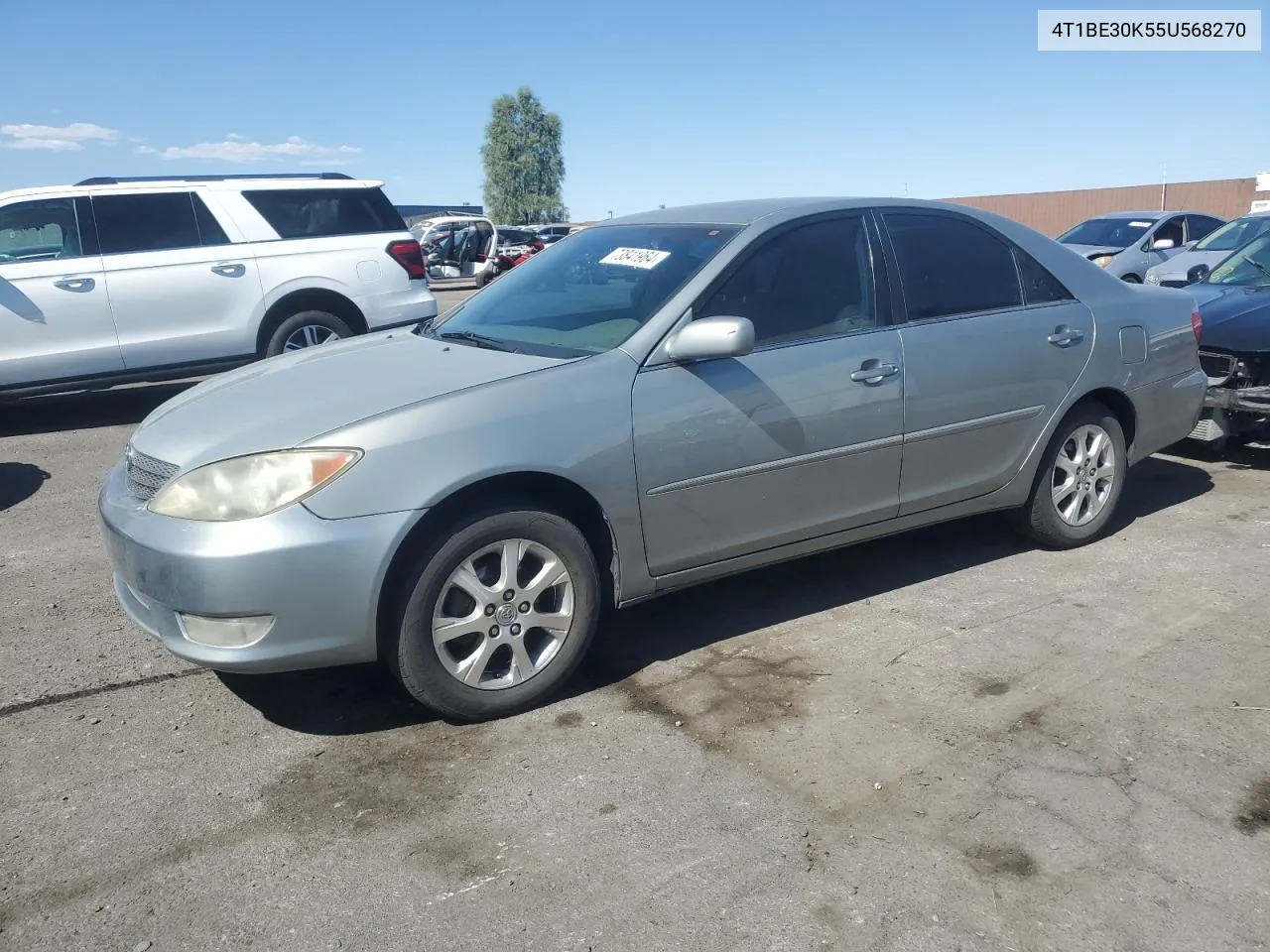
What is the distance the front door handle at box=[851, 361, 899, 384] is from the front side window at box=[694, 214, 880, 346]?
0.16 metres

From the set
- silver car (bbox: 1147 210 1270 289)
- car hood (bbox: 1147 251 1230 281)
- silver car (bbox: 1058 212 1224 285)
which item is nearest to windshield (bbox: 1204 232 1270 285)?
silver car (bbox: 1147 210 1270 289)

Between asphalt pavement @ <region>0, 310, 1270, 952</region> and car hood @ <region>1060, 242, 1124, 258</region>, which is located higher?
car hood @ <region>1060, 242, 1124, 258</region>

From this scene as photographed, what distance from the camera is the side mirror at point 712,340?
3.60 metres

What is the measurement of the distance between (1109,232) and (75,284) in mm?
13403

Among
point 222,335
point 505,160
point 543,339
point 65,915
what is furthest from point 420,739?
point 505,160

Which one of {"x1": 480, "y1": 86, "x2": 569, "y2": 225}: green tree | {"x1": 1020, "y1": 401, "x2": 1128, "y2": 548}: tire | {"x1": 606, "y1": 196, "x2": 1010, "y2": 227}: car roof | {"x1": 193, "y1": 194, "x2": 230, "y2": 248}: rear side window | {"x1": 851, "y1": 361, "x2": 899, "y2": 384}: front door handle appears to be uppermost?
{"x1": 480, "y1": 86, "x2": 569, "y2": 225}: green tree

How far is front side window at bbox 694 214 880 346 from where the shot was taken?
3.94 m

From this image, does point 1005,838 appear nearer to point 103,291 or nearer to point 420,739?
point 420,739

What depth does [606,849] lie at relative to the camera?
2775 mm

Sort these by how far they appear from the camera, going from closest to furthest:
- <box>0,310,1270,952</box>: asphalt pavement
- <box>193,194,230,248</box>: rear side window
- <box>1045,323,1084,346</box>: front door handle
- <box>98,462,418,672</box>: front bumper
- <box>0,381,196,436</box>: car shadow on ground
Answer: <box>0,310,1270,952</box>: asphalt pavement < <box>98,462,418,672</box>: front bumper < <box>1045,323,1084,346</box>: front door handle < <box>193,194,230,248</box>: rear side window < <box>0,381,196,436</box>: car shadow on ground

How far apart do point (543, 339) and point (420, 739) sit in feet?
4.98

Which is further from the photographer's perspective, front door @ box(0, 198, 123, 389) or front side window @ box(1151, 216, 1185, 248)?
front side window @ box(1151, 216, 1185, 248)

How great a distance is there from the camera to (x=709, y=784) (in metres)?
3.07

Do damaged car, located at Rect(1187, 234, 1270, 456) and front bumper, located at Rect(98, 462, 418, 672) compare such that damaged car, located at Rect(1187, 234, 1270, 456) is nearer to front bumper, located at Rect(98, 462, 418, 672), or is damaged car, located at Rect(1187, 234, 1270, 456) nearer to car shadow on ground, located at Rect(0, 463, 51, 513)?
front bumper, located at Rect(98, 462, 418, 672)
